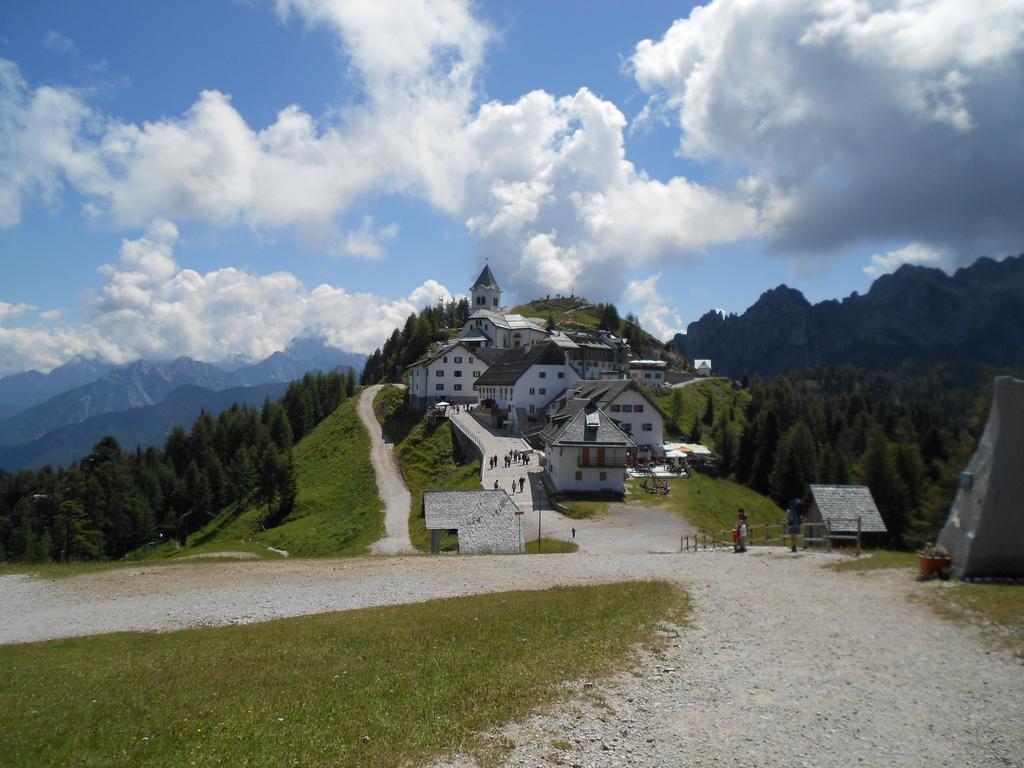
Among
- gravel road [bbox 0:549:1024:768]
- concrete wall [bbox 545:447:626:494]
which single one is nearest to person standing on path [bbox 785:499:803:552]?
gravel road [bbox 0:549:1024:768]

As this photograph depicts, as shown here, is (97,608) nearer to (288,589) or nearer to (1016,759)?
(288,589)

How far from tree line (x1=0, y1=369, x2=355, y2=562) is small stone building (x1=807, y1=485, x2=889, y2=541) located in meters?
53.3

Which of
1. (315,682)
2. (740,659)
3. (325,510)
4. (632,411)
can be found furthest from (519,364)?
(315,682)

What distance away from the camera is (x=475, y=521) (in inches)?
1211

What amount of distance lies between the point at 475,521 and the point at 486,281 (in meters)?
99.4

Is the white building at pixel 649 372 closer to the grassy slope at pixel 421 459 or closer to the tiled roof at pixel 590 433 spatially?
the grassy slope at pixel 421 459

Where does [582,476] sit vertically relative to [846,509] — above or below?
above

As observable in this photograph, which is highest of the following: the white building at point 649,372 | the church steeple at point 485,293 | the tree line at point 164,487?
the church steeple at point 485,293

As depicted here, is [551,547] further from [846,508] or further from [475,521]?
[846,508]

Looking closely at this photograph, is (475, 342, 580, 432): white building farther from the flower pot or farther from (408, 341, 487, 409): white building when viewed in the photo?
the flower pot

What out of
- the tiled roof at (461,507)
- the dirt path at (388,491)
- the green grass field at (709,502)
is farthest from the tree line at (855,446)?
the dirt path at (388,491)

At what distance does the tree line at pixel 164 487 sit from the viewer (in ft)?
251

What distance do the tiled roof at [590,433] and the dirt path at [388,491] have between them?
1341cm

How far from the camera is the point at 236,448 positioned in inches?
3979
